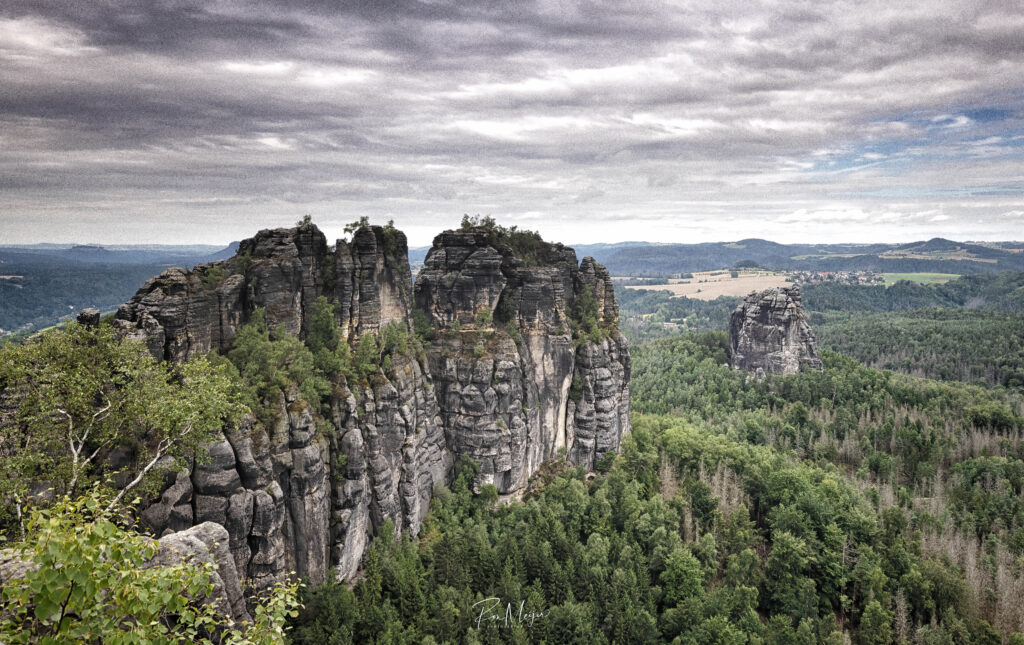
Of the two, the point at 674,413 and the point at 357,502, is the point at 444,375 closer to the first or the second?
the point at 357,502

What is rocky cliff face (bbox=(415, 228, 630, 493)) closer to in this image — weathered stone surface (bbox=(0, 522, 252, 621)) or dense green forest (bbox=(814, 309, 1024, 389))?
weathered stone surface (bbox=(0, 522, 252, 621))

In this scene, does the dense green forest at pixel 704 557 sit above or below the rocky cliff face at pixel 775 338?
below

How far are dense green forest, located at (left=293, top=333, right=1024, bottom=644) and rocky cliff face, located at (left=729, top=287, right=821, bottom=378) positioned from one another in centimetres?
4347

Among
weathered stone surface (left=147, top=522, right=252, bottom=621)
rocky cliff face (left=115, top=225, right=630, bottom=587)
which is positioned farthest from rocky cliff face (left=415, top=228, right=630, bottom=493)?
weathered stone surface (left=147, top=522, right=252, bottom=621)

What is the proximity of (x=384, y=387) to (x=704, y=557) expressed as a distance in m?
34.8

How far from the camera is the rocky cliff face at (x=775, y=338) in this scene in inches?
5074

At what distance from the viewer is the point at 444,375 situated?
5959 centimetres

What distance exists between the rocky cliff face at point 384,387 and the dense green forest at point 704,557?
386cm

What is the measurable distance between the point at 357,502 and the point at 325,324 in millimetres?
15335

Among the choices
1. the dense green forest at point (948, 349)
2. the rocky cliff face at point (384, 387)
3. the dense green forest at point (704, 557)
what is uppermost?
the rocky cliff face at point (384, 387)

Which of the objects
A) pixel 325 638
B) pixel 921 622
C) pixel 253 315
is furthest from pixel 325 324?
pixel 921 622

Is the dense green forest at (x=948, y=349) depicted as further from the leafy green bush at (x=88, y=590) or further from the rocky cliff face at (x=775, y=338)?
the leafy green bush at (x=88, y=590)

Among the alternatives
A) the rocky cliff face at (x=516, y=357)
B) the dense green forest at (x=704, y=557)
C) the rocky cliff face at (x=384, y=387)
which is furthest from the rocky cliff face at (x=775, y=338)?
the rocky cliff face at (x=516, y=357)

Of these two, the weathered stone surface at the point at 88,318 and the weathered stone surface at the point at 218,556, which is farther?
the weathered stone surface at the point at 88,318
